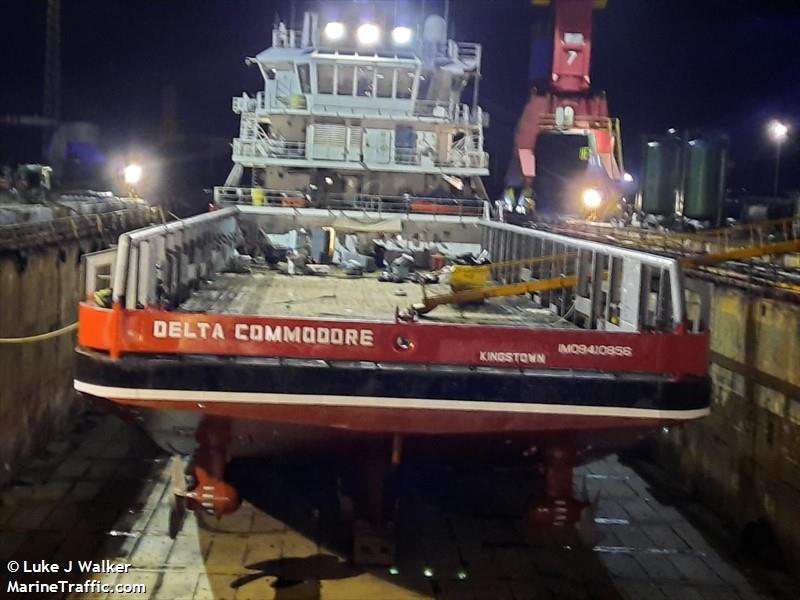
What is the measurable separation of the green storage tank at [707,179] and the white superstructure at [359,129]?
32.5 ft

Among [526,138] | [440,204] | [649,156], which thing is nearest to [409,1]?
[440,204]

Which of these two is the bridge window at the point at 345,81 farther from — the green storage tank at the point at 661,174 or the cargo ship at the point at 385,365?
the green storage tank at the point at 661,174

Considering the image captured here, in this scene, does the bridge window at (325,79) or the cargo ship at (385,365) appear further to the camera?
the bridge window at (325,79)

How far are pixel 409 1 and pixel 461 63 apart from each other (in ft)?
7.70

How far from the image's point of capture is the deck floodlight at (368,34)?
650 inches

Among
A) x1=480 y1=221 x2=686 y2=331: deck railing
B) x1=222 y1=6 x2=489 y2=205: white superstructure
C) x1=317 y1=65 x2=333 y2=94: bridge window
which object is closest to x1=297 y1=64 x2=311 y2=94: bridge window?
x1=222 y1=6 x2=489 y2=205: white superstructure

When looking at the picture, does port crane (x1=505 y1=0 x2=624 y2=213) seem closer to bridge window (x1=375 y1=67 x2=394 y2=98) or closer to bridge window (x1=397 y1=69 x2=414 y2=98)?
bridge window (x1=397 y1=69 x2=414 y2=98)

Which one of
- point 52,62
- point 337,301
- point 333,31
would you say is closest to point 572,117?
point 333,31

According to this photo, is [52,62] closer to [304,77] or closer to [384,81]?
[304,77]

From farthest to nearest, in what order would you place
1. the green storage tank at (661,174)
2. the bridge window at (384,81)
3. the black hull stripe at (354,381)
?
the green storage tank at (661,174) → the bridge window at (384,81) → the black hull stripe at (354,381)

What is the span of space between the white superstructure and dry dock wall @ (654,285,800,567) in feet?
21.8

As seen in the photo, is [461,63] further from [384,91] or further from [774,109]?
[774,109]

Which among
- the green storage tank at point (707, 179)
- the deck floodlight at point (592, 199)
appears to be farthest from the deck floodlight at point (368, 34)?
the deck floodlight at point (592, 199)

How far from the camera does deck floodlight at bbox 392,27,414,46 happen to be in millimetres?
16734
